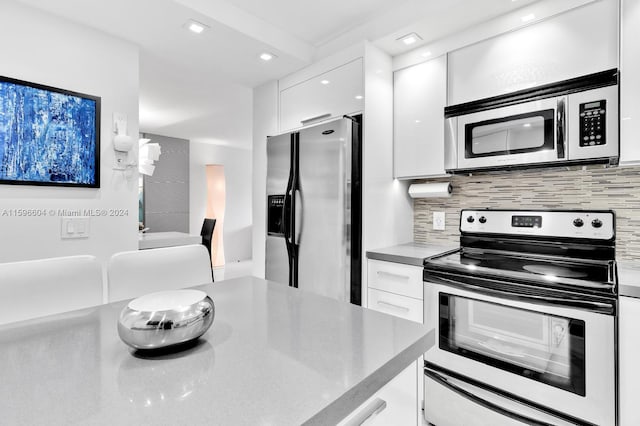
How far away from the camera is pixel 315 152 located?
2324 millimetres

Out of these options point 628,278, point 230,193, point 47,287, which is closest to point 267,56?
point 47,287

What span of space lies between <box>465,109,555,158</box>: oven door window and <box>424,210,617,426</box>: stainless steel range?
42cm

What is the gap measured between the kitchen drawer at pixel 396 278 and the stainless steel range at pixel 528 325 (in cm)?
8

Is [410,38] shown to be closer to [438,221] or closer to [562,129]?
[562,129]

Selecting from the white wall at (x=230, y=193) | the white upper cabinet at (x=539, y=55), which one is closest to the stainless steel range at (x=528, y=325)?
the white upper cabinet at (x=539, y=55)

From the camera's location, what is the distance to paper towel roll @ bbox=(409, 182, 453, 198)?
2.34 m

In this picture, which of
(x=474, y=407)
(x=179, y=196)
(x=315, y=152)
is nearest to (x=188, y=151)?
(x=179, y=196)

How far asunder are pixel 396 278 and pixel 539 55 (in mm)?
1498

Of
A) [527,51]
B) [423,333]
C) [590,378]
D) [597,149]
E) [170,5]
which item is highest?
[170,5]

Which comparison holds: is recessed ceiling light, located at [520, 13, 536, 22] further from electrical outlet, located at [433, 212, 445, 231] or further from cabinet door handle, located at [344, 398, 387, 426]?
cabinet door handle, located at [344, 398, 387, 426]

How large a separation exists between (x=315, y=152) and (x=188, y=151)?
16.4 feet

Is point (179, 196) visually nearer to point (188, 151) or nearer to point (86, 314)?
point (188, 151)

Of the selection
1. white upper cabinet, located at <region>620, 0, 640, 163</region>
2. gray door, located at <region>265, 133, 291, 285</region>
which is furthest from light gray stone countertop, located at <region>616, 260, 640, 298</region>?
gray door, located at <region>265, 133, 291, 285</region>

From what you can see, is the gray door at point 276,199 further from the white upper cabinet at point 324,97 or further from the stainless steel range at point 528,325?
the stainless steel range at point 528,325
